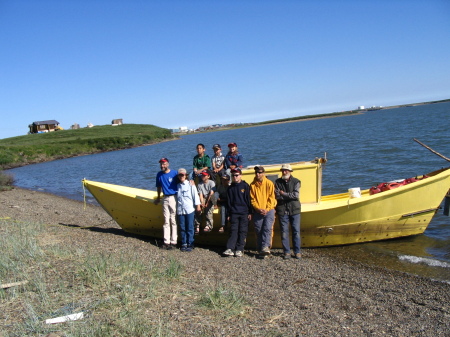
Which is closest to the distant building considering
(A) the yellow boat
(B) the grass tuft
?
(A) the yellow boat

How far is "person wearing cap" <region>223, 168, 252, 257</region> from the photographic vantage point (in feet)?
26.1

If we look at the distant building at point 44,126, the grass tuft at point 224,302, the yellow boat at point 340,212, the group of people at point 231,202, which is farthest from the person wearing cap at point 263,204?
the distant building at point 44,126

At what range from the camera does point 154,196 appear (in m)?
10.1

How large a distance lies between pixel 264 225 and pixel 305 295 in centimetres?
208

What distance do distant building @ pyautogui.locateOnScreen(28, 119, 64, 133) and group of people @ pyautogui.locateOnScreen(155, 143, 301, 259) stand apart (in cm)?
11062

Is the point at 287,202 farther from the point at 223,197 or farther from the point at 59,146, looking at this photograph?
the point at 59,146

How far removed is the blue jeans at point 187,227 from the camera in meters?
8.45

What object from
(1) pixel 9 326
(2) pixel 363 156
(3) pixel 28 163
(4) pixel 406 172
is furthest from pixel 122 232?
(3) pixel 28 163

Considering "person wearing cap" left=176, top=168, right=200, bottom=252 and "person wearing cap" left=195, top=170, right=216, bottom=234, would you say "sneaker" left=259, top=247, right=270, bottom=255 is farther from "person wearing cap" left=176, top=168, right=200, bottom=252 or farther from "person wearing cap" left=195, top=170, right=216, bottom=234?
"person wearing cap" left=176, top=168, right=200, bottom=252

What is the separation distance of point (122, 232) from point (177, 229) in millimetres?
2182

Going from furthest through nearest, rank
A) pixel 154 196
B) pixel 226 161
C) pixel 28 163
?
1. pixel 28 163
2. pixel 154 196
3. pixel 226 161

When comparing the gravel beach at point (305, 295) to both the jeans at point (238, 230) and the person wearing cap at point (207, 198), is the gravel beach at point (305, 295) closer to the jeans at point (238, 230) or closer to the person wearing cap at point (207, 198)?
the jeans at point (238, 230)

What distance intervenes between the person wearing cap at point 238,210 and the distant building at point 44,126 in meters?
112

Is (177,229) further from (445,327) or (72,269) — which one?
(445,327)
